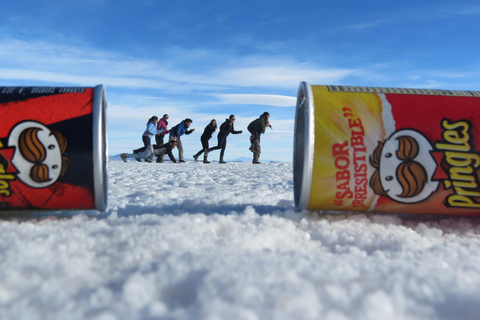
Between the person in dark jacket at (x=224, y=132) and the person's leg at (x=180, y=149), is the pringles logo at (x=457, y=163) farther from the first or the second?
the person's leg at (x=180, y=149)

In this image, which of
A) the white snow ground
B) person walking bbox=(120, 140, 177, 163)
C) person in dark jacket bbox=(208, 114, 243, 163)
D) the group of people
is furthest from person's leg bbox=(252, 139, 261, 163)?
the white snow ground

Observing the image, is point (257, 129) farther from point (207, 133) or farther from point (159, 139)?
point (159, 139)

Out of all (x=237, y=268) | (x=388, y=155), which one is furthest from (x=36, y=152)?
(x=388, y=155)

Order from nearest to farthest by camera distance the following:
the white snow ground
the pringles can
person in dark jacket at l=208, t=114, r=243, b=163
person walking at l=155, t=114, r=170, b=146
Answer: the white snow ground → the pringles can → person in dark jacket at l=208, t=114, r=243, b=163 → person walking at l=155, t=114, r=170, b=146

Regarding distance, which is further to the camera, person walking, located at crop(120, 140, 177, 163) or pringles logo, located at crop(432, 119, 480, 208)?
person walking, located at crop(120, 140, 177, 163)

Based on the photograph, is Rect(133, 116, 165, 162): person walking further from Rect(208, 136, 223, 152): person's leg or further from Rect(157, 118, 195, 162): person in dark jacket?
Rect(208, 136, 223, 152): person's leg

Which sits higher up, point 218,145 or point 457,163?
point 457,163

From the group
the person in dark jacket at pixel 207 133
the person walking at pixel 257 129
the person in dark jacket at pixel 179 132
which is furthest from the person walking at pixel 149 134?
the person walking at pixel 257 129
